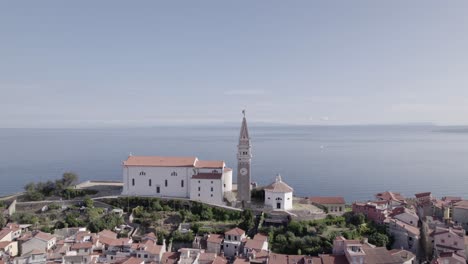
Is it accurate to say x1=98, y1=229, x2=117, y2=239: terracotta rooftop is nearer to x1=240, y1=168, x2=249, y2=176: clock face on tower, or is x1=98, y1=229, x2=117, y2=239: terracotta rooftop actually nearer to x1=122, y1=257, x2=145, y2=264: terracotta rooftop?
x1=122, y1=257, x2=145, y2=264: terracotta rooftop

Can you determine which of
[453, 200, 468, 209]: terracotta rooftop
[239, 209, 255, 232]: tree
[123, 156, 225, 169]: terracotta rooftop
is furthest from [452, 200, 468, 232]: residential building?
[123, 156, 225, 169]: terracotta rooftop

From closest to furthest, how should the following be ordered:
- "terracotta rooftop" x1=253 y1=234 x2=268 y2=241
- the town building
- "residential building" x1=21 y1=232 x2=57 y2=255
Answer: "residential building" x1=21 y1=232 x2=57 y2=255 < "terracotta rooftop" x1=253 y1=234 x2=268 y2=241 < the town building

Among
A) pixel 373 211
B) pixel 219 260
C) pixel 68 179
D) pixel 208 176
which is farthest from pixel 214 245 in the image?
pixel 68 179

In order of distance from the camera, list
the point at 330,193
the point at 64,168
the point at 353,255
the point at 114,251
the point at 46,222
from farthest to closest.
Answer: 1. the point at 64,168
2. the point at 330,193
3. the point at 46,222
4. the point at 114,251
5. the point at 353,255

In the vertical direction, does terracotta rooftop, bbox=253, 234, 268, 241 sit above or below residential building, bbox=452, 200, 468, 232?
below

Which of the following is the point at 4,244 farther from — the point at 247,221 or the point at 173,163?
the point at 247,221

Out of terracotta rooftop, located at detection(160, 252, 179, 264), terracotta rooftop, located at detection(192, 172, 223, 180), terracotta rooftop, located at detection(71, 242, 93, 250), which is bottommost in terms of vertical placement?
terracotta rooftop, located at detection(160, 252, 179, 264)

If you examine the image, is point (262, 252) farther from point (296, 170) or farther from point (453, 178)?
point (453, 178)

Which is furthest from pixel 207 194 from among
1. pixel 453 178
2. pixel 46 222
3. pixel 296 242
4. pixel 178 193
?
pixel 453 178
